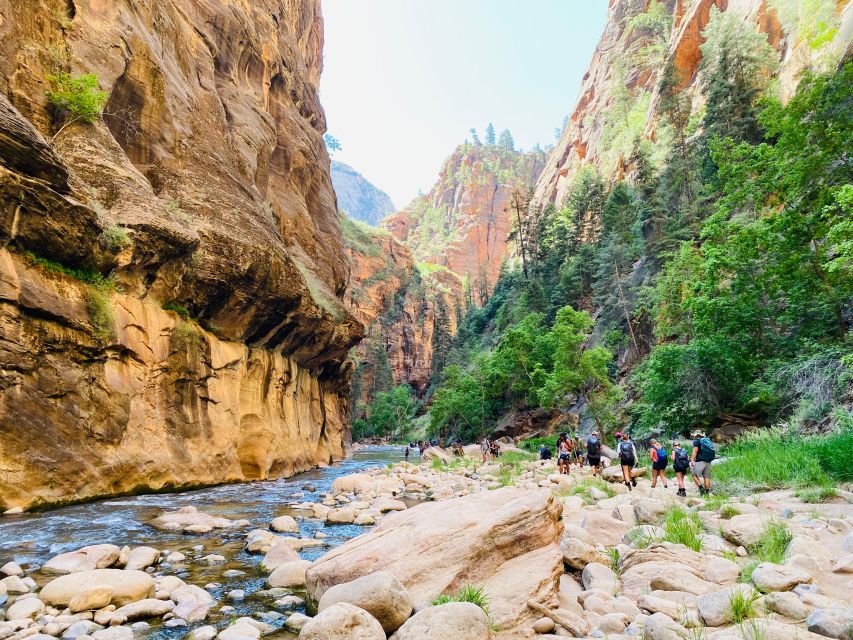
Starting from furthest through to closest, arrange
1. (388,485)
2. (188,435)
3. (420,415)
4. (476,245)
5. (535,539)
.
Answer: (476,245)
(420,415)
(388,485)
(188,435)
(535,539)

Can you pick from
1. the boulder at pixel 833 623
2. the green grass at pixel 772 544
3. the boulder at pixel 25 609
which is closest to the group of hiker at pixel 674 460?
the green grass at pixel 772 544

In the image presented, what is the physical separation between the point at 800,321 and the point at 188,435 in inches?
895

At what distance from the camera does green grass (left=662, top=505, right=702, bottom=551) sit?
6257mm

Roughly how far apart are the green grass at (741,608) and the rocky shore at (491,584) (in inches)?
0.6

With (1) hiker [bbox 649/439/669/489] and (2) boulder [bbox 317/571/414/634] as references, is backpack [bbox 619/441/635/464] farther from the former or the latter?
(2) boulder [bbox 317/571/414/634]

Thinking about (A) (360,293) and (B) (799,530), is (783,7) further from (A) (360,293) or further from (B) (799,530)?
(A) (360,293)

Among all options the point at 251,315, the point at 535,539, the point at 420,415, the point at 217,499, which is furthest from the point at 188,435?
the point at 420,415

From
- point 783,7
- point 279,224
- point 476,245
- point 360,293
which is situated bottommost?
point 279,224

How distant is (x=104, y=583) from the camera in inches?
205

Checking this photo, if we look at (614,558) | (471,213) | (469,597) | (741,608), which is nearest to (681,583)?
(741,608)

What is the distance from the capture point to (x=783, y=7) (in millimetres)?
40594

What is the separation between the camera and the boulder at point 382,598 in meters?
4.30

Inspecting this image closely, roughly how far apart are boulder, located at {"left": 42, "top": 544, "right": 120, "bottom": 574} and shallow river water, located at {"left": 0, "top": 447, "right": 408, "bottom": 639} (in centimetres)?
18

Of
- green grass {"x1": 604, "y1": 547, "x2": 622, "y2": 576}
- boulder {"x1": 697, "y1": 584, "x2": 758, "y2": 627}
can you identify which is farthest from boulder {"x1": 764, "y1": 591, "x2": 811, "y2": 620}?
green grass {"x1": 604, "y1": 547, "x2": 622, "y2": 576}
